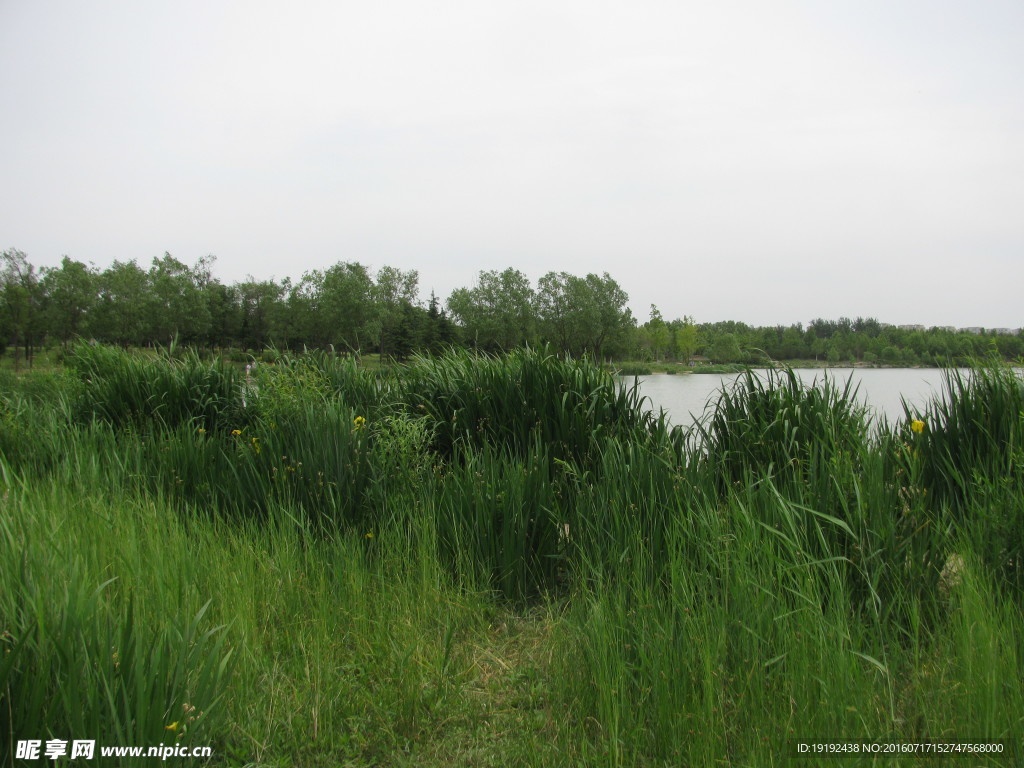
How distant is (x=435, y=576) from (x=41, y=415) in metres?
6.29

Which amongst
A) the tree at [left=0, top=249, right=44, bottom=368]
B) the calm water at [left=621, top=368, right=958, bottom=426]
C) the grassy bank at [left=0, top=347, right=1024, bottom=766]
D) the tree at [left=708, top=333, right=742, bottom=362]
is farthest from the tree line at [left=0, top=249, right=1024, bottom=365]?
the grassy bank at [left=0, top=347, right=1024, bottom=766]

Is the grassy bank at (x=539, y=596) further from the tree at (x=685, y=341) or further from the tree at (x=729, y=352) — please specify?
the tree at (x=685, y=341)

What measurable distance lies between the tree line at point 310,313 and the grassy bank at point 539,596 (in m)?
32.4

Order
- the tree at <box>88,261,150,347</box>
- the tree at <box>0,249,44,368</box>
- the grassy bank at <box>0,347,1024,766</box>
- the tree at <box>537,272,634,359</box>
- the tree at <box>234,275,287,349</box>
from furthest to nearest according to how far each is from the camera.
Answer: the tree at <box>234,275,287,349</box>
the tree at <box>537,272,634,359</box>
the tree at <box>88,261,150,347</box>
the tree at <box>0,249,44,368</box>
the grassy bank at <box>0,347,1024,766</box>

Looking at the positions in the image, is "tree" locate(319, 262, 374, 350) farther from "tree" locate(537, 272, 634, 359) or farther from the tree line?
"tree" locate(537, 272, 634, 359)

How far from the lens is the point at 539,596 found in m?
3.68

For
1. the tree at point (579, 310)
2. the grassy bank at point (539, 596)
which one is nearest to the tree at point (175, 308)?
the tree at point (579, 310)

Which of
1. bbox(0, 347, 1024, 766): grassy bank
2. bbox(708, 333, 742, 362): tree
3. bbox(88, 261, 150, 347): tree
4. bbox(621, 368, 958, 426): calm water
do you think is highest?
bbox(88, 261, 150, 347): tree

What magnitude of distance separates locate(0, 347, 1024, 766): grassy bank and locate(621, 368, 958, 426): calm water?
11.4 inches

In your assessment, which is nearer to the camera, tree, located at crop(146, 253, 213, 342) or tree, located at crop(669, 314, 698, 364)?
tree, located at crop(146, 253, 213, 342)

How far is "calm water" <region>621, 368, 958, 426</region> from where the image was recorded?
4980 millimetres

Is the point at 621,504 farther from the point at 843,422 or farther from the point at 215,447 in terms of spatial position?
the point at 215,447

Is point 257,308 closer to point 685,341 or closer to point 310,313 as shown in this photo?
point 310,313

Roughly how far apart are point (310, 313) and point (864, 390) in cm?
5275
